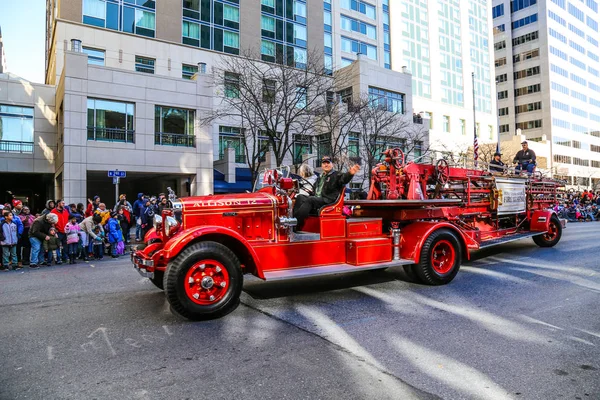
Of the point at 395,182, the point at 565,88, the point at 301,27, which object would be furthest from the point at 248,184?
the point at 565,88

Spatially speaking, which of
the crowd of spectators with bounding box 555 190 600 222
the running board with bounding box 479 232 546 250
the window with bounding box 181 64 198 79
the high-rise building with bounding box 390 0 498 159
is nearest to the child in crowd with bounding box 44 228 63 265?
the running board with bounding box 479 232 546 250

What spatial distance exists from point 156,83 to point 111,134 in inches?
152

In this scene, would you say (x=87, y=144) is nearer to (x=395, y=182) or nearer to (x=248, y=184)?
(x=248, y=184)

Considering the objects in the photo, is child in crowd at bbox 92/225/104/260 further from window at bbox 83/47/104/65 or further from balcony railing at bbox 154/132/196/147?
window at bbox 83/47/104/65

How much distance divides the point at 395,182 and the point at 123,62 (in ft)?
80.2

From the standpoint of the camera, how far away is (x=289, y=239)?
232 inches

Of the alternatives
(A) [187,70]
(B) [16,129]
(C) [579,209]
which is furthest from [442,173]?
(B) [16,129]

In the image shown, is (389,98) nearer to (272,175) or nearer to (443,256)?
(443,256)

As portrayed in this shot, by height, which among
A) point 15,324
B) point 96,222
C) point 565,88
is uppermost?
point 565,88

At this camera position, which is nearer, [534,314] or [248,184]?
[534,314]

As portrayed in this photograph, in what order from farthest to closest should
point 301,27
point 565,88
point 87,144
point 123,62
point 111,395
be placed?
1. point 565,88
2. point 301,27
3. point 123,62
4. point 87,144
5. point 111,395

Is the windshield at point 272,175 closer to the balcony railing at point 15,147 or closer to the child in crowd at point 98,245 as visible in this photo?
the child in crowd at point 98,245

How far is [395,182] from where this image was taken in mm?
8594

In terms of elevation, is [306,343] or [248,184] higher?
[248,184]
